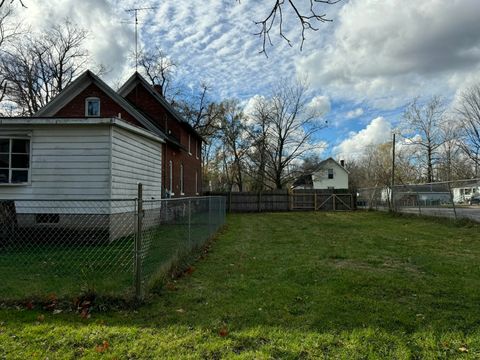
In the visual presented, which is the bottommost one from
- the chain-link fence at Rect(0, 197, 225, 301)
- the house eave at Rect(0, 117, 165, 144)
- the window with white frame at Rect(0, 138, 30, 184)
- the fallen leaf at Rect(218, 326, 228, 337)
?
the fallen leaf at Rect(218, 326, 228, 337)

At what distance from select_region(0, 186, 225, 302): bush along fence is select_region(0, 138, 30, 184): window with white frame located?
36.4 inches

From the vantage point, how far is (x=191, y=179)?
23875 mm

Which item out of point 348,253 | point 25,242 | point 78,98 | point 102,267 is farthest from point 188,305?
point 78,98

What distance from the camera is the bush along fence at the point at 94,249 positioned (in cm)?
493

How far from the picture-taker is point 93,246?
9461 millimetres

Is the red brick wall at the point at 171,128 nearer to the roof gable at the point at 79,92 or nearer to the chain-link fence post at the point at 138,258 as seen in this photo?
the roof gable at the point at 79,92

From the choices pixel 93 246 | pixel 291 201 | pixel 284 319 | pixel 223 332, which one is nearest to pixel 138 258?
pixel 223 332

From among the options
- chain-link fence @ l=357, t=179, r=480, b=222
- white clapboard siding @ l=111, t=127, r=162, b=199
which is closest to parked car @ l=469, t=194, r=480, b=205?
chain-link fence @ l=357, t=179, r=480, b=222

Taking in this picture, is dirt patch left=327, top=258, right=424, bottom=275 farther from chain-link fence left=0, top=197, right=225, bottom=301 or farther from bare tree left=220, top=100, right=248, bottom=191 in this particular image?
bare tree left=220, top=100, right=248, bottom=191

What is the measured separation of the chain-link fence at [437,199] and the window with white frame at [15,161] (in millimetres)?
16468

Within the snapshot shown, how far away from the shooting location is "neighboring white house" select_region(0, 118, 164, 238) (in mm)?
10562

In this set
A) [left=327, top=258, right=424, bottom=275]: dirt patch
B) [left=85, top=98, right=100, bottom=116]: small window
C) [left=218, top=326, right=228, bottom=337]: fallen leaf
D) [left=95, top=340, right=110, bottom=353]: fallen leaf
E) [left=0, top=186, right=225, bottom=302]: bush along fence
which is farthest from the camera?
[left=85, top=98, right=100, bottom=116]: small window

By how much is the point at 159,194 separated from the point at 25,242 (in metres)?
6.75

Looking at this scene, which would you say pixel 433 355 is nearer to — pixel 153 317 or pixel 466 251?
pixel 153 317
